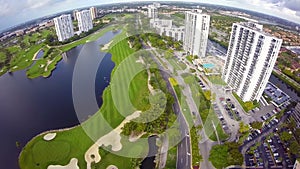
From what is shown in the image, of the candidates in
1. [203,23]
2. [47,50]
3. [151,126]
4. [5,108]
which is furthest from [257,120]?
[47,50]

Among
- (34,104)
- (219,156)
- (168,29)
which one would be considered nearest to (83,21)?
(168,29)

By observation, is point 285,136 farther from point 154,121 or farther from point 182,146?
point 154,121

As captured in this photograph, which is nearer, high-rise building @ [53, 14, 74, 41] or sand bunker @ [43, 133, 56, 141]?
sand bunker @ [43, 133, 56, 141]

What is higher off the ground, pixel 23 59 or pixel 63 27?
pixel 63 27

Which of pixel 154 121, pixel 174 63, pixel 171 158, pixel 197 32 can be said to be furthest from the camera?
pixel 174 63

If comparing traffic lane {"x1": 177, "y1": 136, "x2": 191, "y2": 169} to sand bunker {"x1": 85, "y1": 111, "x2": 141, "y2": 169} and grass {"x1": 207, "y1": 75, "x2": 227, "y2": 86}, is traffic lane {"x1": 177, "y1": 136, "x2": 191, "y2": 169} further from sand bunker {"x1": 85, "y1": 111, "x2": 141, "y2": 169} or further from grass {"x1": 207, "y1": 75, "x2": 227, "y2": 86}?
grass {"x1": 207, "y1": 75, "x2": 227, "y2": 86}

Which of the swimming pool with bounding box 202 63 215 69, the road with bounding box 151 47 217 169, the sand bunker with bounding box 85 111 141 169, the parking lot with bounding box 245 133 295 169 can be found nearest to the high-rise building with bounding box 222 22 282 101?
the swimming pool with bounding box 202 63 215 69
